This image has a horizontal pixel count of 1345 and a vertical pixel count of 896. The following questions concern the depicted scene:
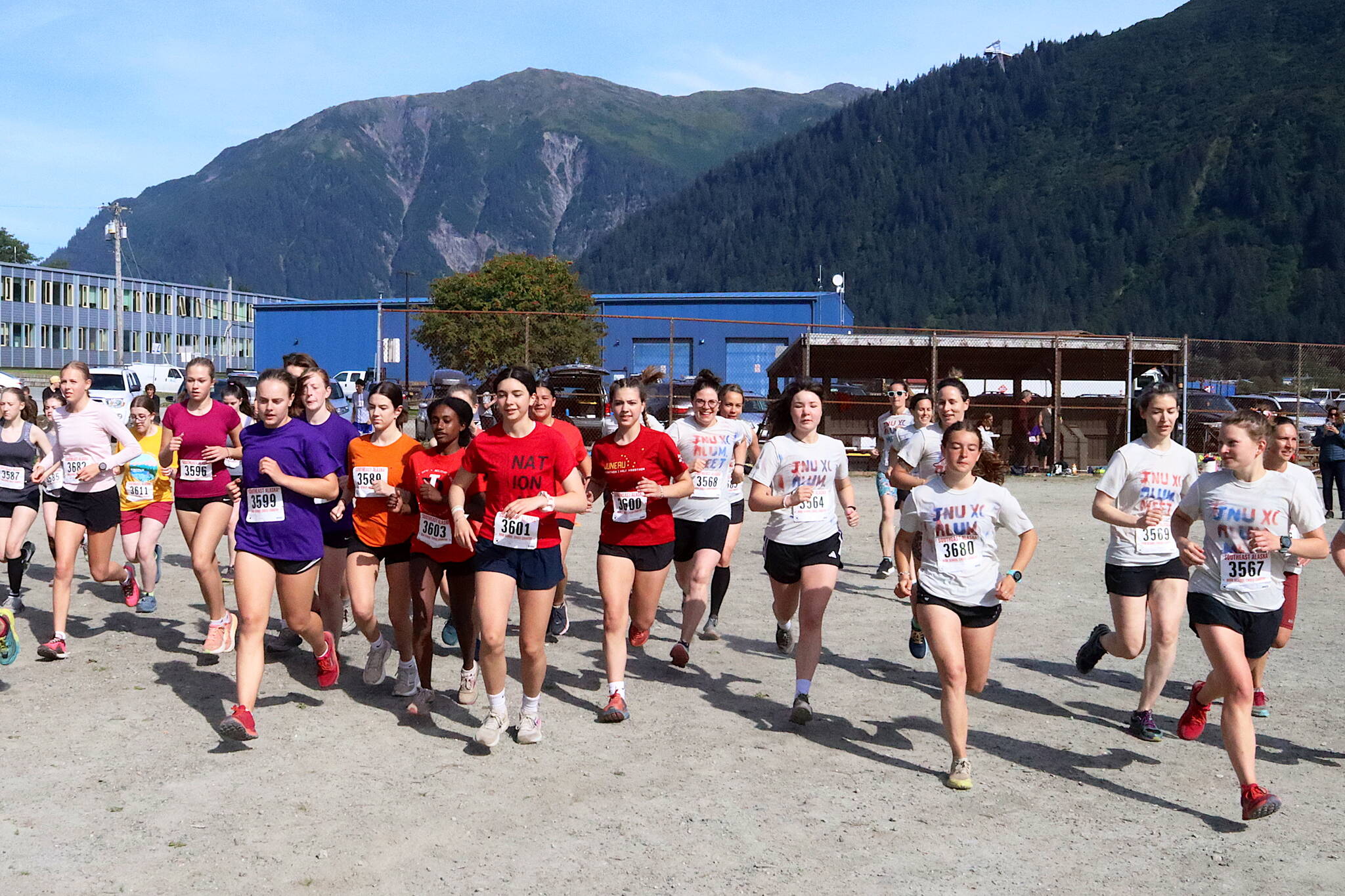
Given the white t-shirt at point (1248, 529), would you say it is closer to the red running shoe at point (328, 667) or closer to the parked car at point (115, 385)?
the red running shoe at point (328, 667)

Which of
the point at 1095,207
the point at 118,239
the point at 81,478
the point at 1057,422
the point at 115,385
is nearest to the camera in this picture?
the point at 81,478

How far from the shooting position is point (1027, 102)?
194125mm

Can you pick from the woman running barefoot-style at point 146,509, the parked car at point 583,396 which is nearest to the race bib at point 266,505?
the woman running barefoot-style at point 146,509

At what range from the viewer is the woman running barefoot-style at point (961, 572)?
521cm

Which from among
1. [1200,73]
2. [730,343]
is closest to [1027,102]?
[1200,73]

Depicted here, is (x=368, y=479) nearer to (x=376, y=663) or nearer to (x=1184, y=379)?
(x=376, y=663)

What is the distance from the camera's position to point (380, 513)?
6.26 m

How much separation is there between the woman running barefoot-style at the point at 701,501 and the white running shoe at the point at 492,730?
69.9 inches

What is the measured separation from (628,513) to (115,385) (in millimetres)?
31631

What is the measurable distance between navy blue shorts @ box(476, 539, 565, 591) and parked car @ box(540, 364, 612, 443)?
52.7 ft

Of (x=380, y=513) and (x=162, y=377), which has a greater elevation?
(x=162, y=377)

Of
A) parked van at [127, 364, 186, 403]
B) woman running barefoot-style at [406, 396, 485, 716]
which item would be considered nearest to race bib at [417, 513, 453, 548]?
woman running barefoot-style at [406, 396, 485, 716]

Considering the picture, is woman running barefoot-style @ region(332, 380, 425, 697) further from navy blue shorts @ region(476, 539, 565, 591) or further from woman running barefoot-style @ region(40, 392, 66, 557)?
woman running barefoot-style @ region(40, 392, 66, 557)

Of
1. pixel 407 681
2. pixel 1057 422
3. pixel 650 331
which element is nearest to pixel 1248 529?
pixel 407 681
